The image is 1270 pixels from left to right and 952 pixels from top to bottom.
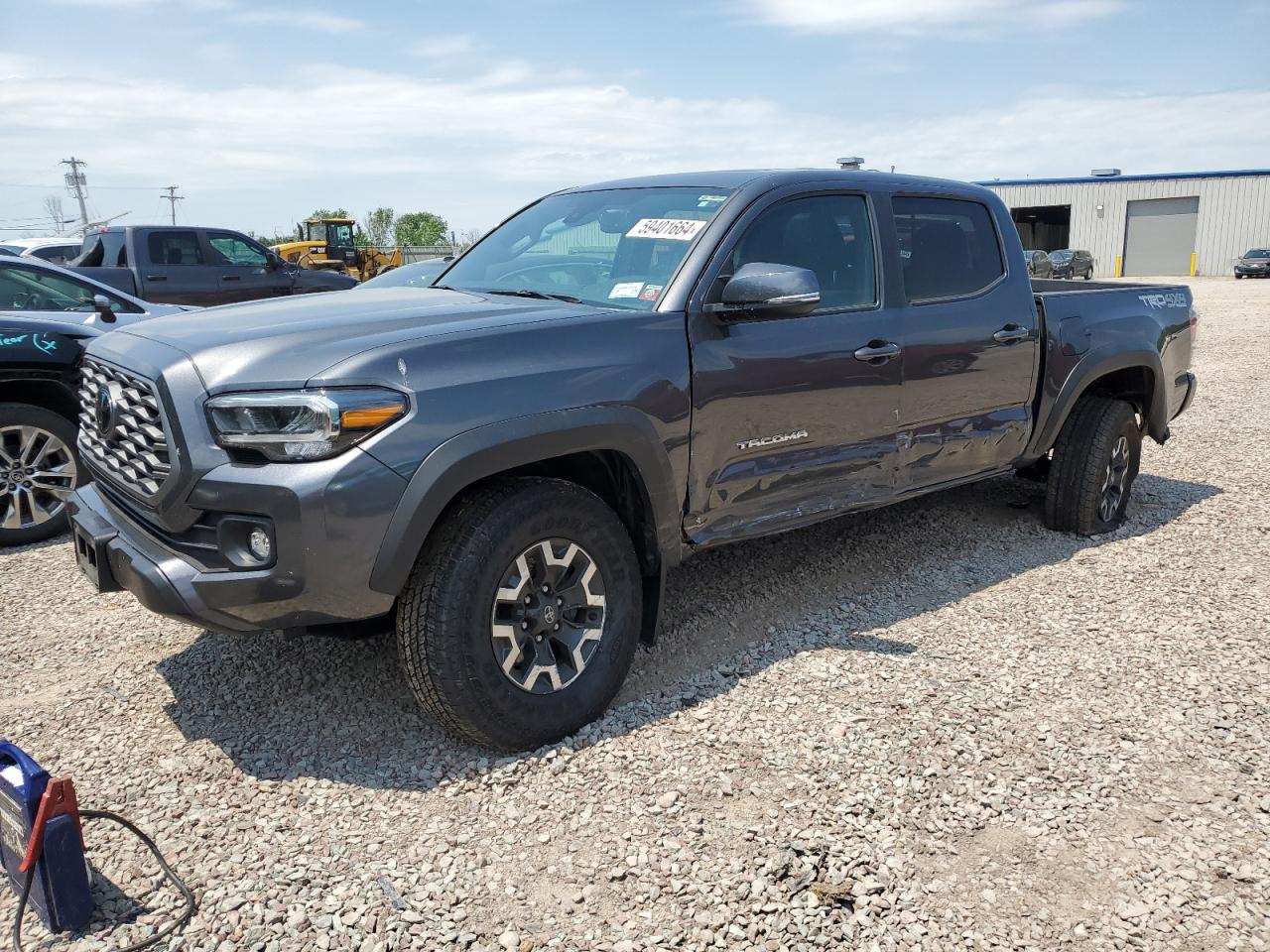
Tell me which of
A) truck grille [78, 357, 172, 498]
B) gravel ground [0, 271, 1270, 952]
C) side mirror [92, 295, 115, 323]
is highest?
side mirror [92, 295, 115, 323]

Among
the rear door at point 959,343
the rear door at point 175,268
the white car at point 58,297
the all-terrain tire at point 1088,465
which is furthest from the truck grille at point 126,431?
the rear door at point 175,268

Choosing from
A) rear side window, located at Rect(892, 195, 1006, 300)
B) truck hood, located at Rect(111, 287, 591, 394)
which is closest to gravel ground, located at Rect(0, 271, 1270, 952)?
truck hood, located at Rect(111, 287, 591, 394)

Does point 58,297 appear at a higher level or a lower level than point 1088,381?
higher

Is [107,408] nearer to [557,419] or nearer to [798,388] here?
[557,419]

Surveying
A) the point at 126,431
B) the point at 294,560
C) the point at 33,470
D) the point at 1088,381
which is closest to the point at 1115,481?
the point at 1088,381

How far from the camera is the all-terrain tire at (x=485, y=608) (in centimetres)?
299

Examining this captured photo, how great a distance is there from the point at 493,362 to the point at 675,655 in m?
1.58

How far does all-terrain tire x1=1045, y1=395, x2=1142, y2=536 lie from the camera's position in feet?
18.2

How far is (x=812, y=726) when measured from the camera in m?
3.43

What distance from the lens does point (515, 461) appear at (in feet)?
10.1

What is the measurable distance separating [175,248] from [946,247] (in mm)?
11137

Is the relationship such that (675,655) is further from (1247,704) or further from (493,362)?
(1247,704)

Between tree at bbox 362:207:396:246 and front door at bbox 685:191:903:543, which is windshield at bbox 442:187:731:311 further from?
tree at bbox 362:207:396:246

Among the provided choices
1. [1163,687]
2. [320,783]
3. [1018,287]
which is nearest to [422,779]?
[320,783]
